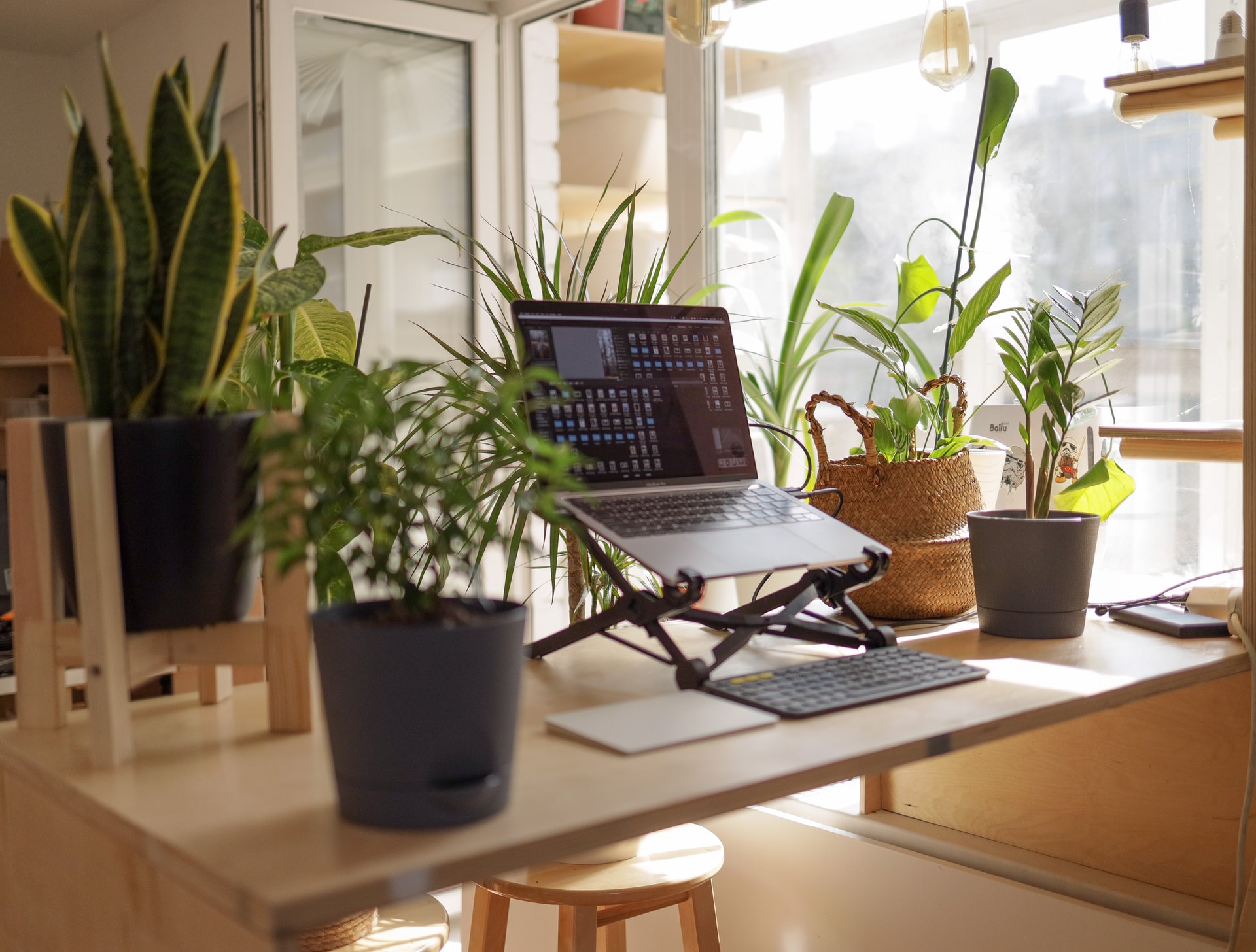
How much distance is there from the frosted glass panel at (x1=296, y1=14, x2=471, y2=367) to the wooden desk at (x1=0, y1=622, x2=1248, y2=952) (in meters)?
2.18

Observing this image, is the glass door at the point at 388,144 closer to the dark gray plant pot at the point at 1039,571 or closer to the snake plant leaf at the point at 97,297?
the dark gray plant pot at the point at 1039,571

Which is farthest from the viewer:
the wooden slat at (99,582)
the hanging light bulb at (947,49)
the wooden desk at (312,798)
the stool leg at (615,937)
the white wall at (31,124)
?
the white wall at (31,124)

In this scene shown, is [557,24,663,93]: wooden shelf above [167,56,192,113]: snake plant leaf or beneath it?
above

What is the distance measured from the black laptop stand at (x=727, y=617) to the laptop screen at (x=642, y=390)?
163 mm

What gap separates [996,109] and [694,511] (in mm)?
888

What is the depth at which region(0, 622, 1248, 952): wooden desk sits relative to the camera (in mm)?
710

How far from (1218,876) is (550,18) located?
2.77 m

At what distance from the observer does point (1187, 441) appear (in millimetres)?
1507

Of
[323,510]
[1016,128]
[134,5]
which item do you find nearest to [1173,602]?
[1016,128]

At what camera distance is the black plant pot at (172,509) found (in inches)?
36.3

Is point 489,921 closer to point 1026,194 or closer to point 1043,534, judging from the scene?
point 1043,534


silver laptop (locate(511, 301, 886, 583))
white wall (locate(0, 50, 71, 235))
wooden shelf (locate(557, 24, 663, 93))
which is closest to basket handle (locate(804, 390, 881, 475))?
silver laptop (locate(511, 301, 886, 583))

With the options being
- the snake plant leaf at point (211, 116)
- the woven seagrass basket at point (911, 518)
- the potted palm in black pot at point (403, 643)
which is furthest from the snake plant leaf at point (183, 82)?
the woven seagrass basket at point (911, 518)

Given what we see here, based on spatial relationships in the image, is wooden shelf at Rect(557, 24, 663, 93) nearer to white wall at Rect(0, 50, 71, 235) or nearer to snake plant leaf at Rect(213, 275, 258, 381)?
white wall at Rect(0, 50, 71, 235)
